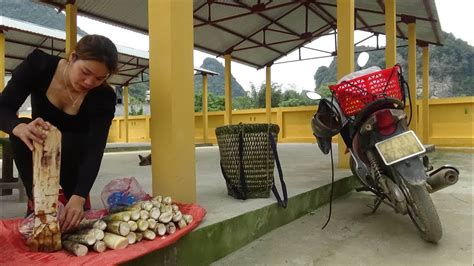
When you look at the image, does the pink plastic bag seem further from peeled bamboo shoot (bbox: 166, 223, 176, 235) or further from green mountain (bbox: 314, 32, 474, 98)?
green mountain (bbox: 314, 32, 474, 98)

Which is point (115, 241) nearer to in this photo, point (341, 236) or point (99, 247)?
point (99, 247)

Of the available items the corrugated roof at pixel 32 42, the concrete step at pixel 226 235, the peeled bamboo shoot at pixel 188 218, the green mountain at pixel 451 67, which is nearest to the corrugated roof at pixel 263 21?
the corrugated roof at pixel 32 42

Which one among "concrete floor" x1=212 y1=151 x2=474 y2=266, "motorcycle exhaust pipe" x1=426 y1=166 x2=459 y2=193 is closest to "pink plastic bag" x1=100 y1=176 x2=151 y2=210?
"concrete floor" x1=212 y1=151 x2=474 y2=266

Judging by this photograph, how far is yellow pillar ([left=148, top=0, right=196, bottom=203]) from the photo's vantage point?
76.6 inches

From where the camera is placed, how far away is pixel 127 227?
1479mm

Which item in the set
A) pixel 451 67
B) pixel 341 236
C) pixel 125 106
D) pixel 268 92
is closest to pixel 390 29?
pixel 341 236

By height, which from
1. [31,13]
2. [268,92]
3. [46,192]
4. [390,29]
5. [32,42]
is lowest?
[46,192]

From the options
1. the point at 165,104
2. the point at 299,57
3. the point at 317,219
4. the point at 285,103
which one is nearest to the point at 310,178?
the point at 317,219

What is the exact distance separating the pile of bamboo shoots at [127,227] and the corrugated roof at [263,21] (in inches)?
280

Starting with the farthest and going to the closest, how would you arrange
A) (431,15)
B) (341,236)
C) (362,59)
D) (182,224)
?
(431,15) < (362,59) < (341,236) < (182,224)

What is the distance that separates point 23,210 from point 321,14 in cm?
1005

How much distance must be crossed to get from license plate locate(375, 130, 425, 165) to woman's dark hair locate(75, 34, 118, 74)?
4.92ft

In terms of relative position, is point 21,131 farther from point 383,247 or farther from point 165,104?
point 383,247

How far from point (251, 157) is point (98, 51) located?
123 cm
